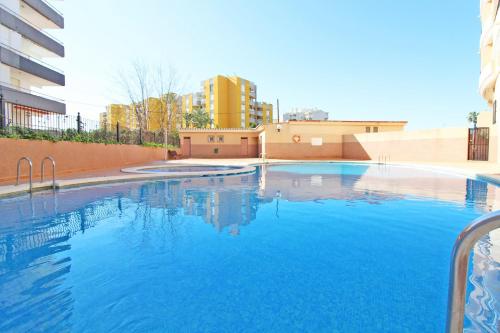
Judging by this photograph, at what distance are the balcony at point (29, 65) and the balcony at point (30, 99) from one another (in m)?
1.67

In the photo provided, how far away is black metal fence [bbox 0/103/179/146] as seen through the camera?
10.4 meters

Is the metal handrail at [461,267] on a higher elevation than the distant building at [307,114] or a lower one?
lower

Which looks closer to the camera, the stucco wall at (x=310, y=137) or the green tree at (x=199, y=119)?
the stucco wall at (x=310, y=137)

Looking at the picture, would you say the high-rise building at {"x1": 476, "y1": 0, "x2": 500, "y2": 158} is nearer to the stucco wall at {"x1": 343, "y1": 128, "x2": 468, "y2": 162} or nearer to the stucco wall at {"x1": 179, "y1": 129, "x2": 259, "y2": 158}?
the stucco wall at {"x1": 343, "y1": 128, "x2": 468, "y2": 162}

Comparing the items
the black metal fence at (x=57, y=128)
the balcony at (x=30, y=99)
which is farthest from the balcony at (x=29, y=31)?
the black metal fence at (x=57, y=128)

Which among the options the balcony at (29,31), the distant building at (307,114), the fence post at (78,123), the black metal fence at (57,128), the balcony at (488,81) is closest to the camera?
the black metal fence at (57,128)

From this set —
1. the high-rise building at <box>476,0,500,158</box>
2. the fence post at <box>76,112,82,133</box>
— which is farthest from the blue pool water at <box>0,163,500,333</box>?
the high-rise building at <box>476,0,500,158</box>

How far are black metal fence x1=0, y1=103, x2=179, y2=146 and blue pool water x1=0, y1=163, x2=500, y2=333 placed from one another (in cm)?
553

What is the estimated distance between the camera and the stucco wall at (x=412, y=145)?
21.1m

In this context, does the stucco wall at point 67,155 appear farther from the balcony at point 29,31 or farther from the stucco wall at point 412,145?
the stucco wall at point 412,145

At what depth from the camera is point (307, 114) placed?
85.2 m

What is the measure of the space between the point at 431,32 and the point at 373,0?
21.8 feet

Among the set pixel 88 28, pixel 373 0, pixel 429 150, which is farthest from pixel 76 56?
pixel 429 150

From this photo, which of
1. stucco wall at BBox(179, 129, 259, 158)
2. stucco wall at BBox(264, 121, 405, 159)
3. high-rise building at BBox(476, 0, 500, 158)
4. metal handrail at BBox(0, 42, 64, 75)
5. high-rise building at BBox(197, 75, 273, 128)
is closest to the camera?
high-rise building at BBox(476, 0, 500, 158)
